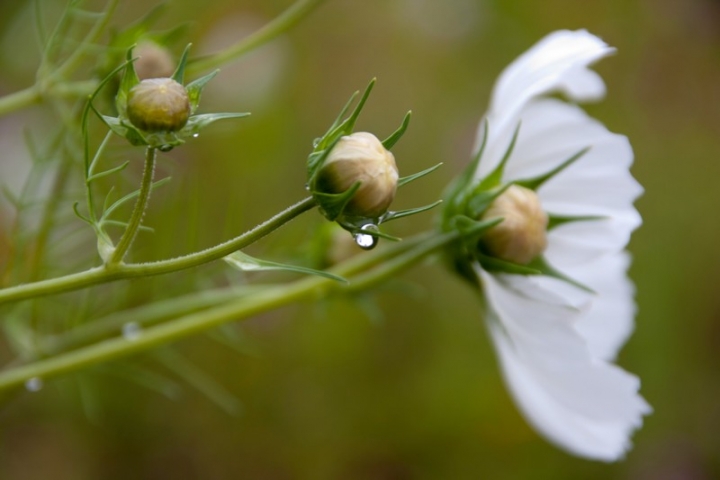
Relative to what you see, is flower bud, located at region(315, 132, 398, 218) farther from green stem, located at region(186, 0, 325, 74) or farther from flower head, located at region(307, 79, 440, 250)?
green stem, located at region(186, 0, 325, 74)

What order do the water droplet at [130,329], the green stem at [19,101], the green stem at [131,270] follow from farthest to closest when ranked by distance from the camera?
the water droplet at [130,329], the green stem at [19,101], the green stem at [131,270]

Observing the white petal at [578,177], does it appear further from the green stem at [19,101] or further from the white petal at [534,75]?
the green stem at [19,101]

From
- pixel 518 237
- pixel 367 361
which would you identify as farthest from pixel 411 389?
pixel 518 237

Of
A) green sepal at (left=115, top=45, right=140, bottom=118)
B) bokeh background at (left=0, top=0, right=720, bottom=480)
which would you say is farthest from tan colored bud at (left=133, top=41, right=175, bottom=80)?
bokeh background at (left=0, top=0, right=720, bottom=480)

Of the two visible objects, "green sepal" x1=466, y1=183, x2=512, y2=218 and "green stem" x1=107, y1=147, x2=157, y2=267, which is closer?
"green stem" x1=107, y1=147, x2=157, y2=267

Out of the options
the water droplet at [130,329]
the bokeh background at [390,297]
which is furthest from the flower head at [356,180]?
the bokeh background at [390,297]

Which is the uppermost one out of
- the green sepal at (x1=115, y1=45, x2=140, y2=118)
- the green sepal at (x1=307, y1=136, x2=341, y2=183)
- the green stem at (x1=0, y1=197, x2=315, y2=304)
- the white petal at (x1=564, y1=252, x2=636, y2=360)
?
the green sepal at (x1=115, y1=45, x2=140, y2=118)
